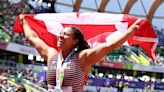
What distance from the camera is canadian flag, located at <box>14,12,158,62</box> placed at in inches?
171

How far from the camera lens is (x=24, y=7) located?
1183 inches

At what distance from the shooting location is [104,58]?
3056 cm

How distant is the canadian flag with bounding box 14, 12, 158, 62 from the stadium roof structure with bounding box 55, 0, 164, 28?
95.9 ft

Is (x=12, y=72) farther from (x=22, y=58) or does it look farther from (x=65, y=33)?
(x=65, y=33)

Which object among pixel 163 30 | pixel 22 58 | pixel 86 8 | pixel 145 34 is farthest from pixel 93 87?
pixel 145 34

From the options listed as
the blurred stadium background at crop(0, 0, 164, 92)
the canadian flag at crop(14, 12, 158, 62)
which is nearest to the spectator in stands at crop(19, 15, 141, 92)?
the canadian flag at crop(14, 12, 158, 62)

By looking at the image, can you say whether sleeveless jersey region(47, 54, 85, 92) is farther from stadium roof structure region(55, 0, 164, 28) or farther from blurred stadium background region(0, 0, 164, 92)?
stadium roof structure region(55, 0, 164, 28)

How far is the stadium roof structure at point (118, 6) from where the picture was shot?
34281mm

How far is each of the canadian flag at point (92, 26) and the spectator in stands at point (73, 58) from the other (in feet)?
2.96

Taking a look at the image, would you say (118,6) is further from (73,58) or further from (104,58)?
(73,58)

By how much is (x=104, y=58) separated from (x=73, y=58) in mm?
27335

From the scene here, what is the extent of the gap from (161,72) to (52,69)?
1292 inches

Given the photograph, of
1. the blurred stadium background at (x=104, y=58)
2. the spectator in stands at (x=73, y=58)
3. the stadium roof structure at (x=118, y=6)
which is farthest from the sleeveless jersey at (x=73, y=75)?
the stadium roof structure at (x=118, y=6)

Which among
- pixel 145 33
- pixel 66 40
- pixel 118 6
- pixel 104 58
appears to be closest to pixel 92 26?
pixel 145 33
